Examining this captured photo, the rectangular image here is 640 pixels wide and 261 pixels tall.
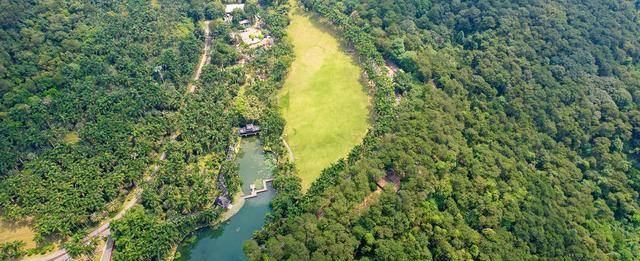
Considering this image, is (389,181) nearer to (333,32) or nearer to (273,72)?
(273,72)

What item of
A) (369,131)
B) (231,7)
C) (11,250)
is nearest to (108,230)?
(11,250)

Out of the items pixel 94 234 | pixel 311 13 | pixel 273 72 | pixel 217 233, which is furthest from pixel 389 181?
pixel 311 13

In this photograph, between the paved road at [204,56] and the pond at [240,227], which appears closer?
the pond at [240,227]

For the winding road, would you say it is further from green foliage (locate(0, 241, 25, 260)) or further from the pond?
the pond

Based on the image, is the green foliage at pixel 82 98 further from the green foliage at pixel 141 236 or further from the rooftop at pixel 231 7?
the rooftop at pixel 231 7

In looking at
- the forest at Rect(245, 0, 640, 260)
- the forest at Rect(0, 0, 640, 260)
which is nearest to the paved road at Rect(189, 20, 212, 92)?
the forest at Rect(0, 0, 640, 260)

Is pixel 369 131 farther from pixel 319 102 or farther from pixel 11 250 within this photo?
pixel 11 250

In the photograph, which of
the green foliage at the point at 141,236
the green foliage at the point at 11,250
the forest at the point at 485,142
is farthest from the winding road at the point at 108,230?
the forest at the point at 485,142

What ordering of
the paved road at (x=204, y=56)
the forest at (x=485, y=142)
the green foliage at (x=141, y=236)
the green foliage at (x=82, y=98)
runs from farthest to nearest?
the paved road at (x=204, y=56) < the green foliage at (x=82, y=98) < the forest at (x=485, y=142) < the green foliage at (x=141, y=236)
